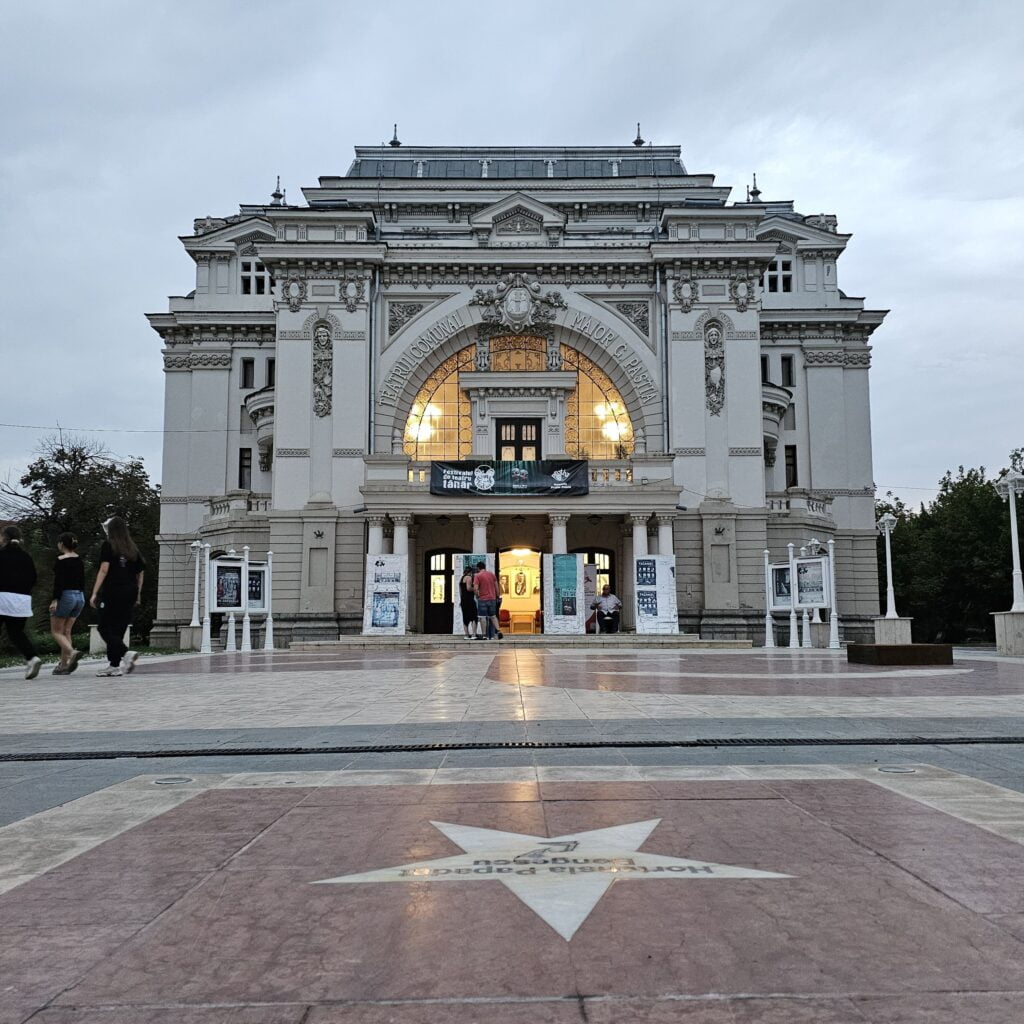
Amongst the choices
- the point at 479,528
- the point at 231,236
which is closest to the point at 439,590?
the point at 479,528

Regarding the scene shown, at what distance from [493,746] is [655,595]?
2621 cm

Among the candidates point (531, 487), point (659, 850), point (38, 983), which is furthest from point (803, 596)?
point (38, 983)

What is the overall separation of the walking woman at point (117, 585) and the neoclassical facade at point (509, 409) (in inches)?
775

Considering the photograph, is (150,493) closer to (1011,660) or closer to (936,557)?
(936,557)

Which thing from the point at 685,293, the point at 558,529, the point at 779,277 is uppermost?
the point at 779,277

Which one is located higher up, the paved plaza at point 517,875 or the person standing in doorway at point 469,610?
the person standing in doorway at point 469,610

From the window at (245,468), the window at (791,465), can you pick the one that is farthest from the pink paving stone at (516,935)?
the window at (791,465)

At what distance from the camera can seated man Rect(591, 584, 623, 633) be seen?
32219mm

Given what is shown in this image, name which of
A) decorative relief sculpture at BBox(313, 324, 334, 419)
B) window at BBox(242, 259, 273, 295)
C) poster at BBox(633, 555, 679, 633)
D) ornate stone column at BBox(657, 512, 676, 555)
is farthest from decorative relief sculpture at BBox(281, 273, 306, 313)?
poster at BBox(633, 555, 679, 633)

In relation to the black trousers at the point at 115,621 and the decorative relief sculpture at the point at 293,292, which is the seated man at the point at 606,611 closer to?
the decorative relief sculpture at the point at 293,292

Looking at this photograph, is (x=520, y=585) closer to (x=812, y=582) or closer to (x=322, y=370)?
(x=322, y=370)

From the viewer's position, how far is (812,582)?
2670 centimetres

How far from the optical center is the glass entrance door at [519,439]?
38375 mm

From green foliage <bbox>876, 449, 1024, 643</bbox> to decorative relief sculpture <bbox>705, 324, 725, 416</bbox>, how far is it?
17106 mm
